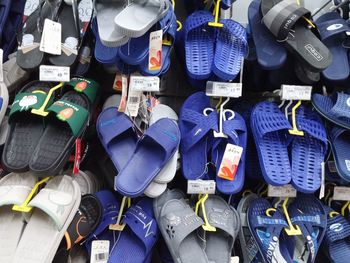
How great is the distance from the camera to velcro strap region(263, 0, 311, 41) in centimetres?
100

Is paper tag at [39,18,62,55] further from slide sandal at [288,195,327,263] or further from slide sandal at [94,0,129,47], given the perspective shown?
slide sandal at [288,195,327,263]

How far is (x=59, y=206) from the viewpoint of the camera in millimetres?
865

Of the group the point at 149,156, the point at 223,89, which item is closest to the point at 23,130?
the point at 149,156

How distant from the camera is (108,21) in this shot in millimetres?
982

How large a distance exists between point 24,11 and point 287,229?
1144 mm

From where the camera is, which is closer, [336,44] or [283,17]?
[283,17]

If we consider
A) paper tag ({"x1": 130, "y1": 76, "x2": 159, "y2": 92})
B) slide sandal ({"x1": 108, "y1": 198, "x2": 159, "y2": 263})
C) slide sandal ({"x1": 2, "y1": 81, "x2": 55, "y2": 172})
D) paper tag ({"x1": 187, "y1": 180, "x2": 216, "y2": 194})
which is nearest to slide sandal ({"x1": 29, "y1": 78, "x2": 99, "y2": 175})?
slide sandal ({"x1": 2, "y1": 81, "x2": 55, "y2": 172})

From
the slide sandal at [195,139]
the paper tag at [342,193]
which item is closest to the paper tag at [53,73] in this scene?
the slide sandal at [195,139]

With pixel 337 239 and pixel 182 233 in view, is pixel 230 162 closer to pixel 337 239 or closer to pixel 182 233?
pixel 182 233

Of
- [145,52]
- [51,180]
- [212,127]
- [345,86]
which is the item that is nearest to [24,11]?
[145,52]

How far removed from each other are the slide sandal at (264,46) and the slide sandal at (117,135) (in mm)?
471

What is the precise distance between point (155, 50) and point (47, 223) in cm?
58

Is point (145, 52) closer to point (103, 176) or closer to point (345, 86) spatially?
point (103, 176)

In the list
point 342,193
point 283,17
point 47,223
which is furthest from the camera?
point 342,193
